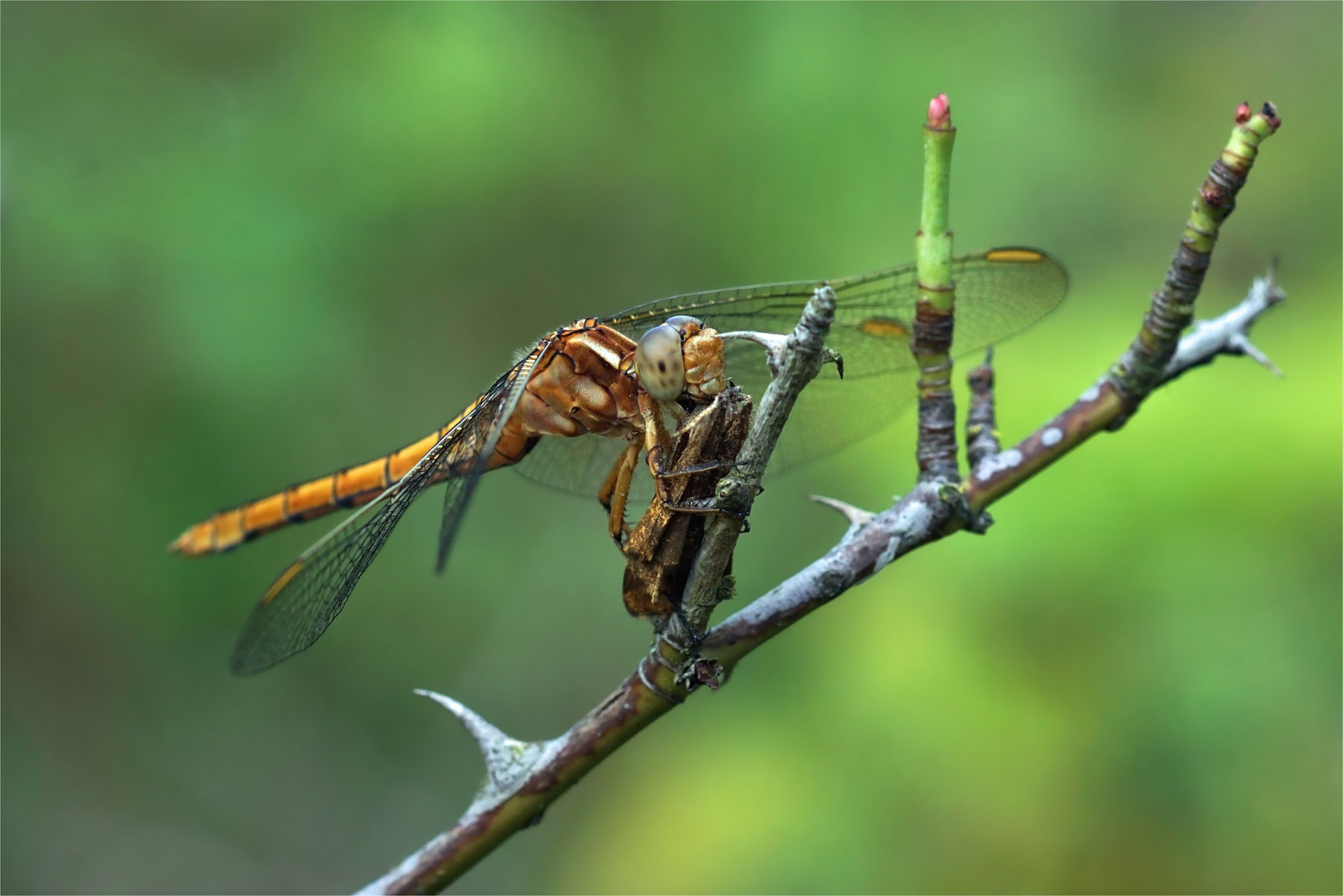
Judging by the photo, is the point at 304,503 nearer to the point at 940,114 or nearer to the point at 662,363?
the point at 662,363

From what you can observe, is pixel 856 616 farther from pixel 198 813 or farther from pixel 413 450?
pixel 198 813

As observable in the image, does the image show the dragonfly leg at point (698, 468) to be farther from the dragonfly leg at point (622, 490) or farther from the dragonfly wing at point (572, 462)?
the dragonfly wing at point (572, 462)

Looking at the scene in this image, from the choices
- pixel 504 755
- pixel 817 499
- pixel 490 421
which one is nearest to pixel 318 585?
pixel 490 421

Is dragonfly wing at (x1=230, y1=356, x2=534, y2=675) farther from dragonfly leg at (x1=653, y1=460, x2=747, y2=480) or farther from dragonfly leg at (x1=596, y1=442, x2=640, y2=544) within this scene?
dragonfly leg at (x1=653, y1=460, x2=747, y2=480)

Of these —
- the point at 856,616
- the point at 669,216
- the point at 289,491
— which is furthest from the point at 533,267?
the point at 856,616

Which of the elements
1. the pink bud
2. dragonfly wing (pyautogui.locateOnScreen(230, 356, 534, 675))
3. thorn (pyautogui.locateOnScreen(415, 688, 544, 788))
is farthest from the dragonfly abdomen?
the pink bud

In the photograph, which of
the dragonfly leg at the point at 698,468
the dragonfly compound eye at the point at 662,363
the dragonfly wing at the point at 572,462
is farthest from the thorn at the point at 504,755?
the dragonfly wing at the point at 572,462
